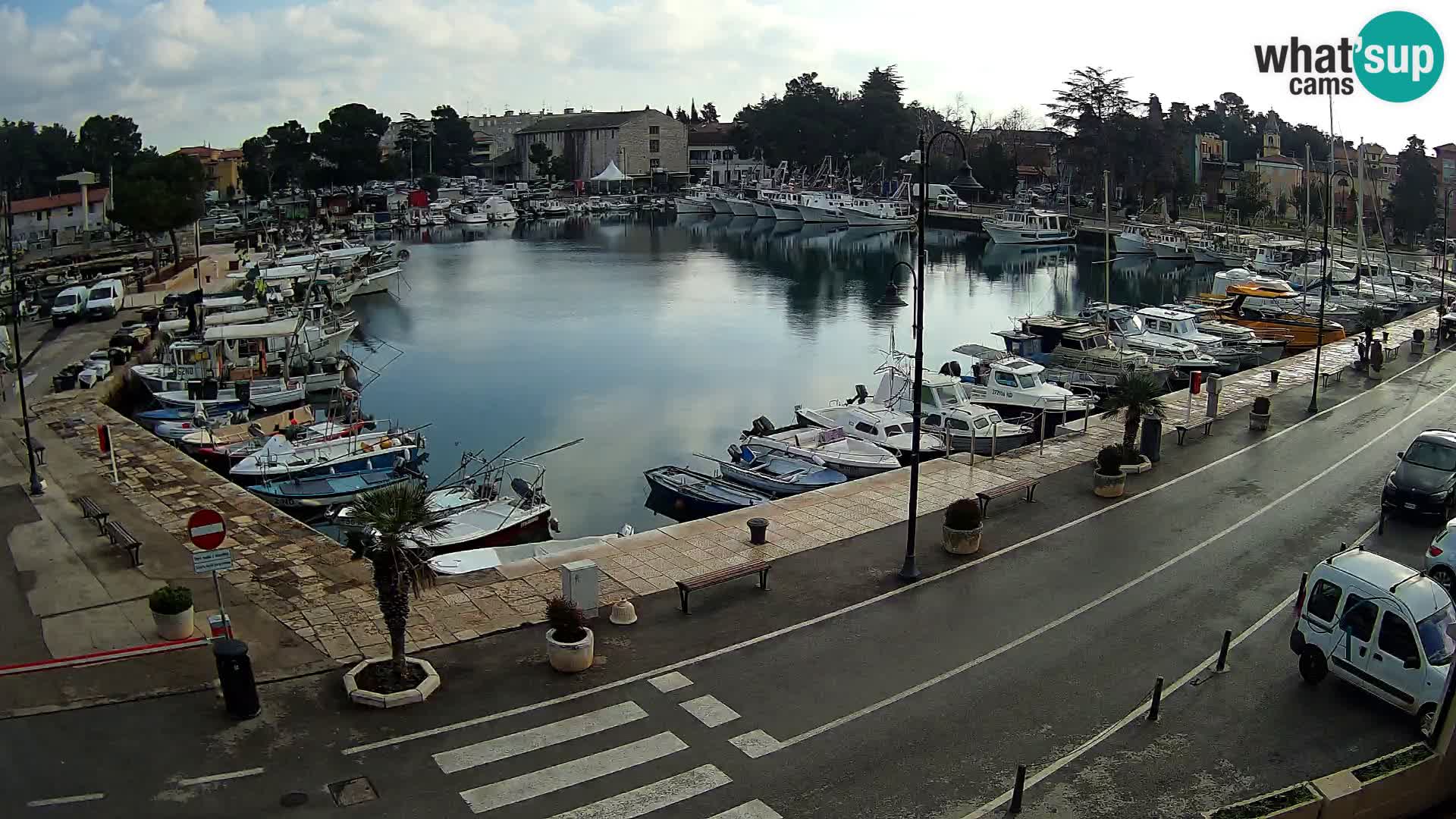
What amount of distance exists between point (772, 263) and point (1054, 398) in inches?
2576

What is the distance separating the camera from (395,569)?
561 inches

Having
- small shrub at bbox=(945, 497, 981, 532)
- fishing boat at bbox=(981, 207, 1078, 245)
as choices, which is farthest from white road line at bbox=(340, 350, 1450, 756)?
fishing boat at bbox=(981, 207, 1078, 245)

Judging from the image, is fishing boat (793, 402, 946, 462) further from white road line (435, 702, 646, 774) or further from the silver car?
white road line (435, 702, 646, 774)

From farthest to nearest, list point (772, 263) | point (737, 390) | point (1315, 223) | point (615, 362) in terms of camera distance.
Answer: point (772, 263)
point (1315, 223)
point (615, 362)
point (737, 390)

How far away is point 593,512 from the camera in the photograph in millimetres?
31672

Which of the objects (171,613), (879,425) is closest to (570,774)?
(171,613)

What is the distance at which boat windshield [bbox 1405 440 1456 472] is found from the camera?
22.9m

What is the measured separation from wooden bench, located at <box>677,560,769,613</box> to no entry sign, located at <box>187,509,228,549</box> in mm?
6943

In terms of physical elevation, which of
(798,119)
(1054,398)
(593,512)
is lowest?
(593,512)

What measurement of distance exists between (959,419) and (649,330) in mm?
34058

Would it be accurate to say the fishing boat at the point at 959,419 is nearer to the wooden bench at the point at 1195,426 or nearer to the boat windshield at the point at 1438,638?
the wooden bench at the point at 1195,426

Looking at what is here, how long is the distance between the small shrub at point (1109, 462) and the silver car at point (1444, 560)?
Result: 22.0ft

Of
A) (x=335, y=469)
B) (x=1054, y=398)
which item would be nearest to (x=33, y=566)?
(x=335, y=469)

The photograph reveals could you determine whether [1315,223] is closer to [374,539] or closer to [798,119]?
[798,119]
